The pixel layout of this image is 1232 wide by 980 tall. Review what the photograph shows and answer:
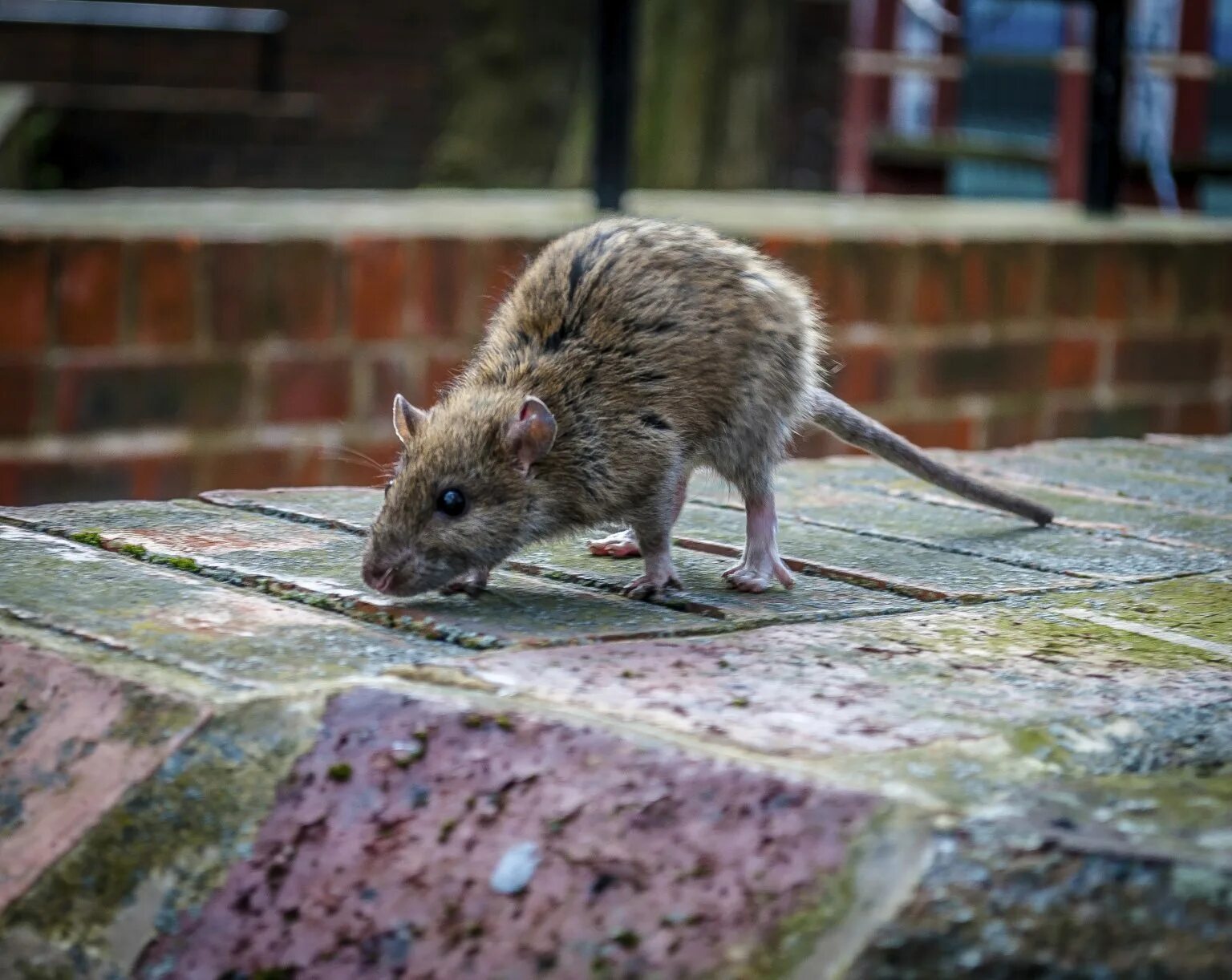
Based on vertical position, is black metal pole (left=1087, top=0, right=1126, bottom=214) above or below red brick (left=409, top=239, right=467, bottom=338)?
above

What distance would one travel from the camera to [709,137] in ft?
39.9

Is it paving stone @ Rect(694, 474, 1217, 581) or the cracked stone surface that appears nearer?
the cracked stone surface

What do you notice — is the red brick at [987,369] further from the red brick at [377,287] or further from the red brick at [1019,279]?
the red brick at [377,287]

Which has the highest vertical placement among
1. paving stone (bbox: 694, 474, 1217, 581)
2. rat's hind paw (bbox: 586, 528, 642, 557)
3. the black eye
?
the black eye

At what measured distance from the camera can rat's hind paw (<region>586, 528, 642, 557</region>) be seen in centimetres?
350

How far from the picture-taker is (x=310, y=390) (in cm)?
573

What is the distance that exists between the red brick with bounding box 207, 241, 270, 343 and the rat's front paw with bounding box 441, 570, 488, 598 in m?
2.61

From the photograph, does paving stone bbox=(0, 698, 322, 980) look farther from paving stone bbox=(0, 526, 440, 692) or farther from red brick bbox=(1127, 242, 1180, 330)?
red brick bbox=(1127, 242, 1180, 330)

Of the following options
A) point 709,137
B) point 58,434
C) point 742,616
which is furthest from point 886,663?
point 709,137

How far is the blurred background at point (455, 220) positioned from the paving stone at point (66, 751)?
3.00m

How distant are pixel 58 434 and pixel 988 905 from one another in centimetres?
399

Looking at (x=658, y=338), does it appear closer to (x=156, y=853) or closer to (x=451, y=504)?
(x=451, y=504)

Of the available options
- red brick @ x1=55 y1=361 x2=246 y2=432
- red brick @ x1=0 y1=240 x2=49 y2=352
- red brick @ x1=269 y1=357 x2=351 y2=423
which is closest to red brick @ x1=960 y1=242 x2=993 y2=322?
red brick @ x1=269 y1=357 x2=351 y2=423

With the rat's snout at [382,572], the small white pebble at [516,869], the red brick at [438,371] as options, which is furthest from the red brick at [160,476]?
the small white pebble at [516,869]
